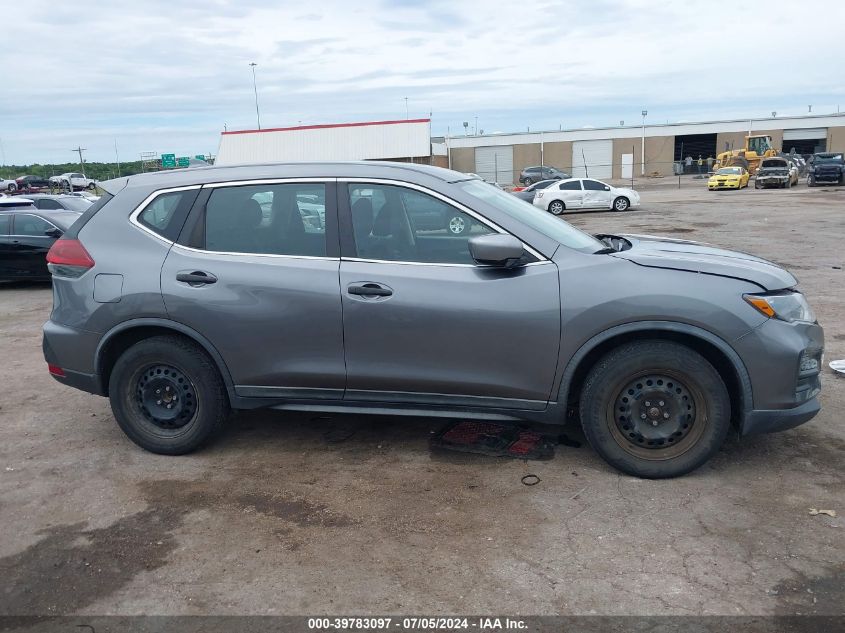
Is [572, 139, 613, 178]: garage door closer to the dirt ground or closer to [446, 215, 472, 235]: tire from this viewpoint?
the dirt ground

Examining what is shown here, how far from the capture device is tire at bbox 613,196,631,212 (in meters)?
28.7

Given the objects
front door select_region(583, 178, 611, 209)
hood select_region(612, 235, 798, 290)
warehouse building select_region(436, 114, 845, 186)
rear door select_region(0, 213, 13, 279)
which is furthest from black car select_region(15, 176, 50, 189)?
hood select_region(612, 235, 798, 290)

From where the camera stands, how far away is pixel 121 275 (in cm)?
479

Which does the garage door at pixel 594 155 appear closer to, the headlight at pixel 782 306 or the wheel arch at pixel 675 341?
the headlight at pixel 782 306

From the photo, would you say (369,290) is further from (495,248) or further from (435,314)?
(495,248)

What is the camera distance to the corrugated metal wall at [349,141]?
4247 centimetres

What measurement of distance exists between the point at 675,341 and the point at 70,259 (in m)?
3.82

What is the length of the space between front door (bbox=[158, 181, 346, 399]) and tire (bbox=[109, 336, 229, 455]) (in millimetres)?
191

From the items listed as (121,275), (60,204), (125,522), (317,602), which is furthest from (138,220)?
(60,204)

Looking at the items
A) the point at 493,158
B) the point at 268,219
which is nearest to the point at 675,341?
the point at 268,219

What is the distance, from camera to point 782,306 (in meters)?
4.19

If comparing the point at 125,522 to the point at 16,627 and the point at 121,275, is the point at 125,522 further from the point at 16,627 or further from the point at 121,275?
the point at 121,275

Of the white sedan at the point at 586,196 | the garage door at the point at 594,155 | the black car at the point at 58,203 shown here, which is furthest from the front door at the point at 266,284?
the garage door at the point at 594,155

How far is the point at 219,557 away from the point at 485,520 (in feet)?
4.47
